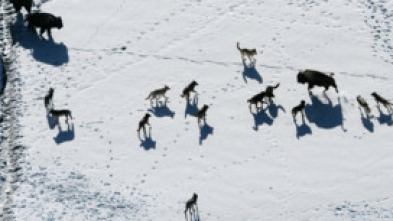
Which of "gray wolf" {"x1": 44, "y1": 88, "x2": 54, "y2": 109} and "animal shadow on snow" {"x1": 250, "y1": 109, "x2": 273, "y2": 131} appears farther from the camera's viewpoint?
"gray wolf" {"x1": 44, "y1": 88, "x2": 54, "y2": 109}

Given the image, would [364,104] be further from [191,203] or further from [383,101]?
[191,203]

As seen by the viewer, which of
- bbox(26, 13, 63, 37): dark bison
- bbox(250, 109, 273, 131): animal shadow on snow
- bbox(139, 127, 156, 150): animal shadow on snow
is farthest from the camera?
bbox(26, 13, 63, 37): dark bison

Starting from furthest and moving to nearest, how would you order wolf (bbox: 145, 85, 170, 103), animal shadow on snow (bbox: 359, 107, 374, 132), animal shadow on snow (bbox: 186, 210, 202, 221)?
wolf (bbox: 145, 85, 170, 103)
animal shadow on snow (bbox: 359, 107, 374, 132)
animal shadow on snow (bbox: 186, 210, 202, 221)

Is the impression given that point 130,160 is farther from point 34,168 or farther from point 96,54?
point 96,54

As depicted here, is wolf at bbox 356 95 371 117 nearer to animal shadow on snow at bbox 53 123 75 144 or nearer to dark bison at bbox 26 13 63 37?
animal shadow on snow at bbox 53 123 75 144

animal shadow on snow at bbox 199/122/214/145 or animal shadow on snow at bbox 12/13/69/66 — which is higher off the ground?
animal shadow on snow at bbox 12/13/69/66

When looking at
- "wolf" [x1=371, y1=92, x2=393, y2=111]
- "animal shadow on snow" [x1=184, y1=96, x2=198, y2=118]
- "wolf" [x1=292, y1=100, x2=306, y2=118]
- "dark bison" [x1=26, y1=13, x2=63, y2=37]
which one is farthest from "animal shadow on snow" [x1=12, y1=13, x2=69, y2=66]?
"wolf" [x1=371, y1=92, x2=393, y2=111]

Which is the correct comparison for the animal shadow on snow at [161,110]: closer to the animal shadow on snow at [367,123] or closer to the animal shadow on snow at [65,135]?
the animal shadow on snow at [65,135]

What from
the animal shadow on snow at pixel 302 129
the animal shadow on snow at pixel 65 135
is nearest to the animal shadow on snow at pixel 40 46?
the animal shadow on snow at pixel 65 135
